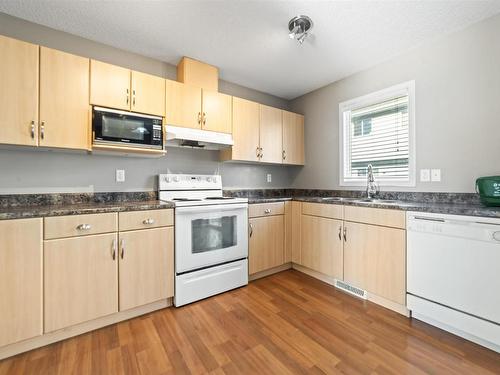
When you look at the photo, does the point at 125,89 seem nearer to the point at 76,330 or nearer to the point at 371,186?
the point at 76,330

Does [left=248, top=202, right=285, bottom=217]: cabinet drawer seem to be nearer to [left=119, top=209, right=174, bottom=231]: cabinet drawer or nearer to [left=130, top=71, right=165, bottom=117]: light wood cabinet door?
[left=119, top=209, right=174, bottom=231]: cabinet drawer

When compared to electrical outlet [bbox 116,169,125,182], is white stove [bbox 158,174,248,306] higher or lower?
lower

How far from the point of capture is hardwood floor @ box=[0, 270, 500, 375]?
1332 millimetres

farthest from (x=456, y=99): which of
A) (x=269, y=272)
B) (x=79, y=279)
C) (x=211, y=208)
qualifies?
(x=79, y=279)

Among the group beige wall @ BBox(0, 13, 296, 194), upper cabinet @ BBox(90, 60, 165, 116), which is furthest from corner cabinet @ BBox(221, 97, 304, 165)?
upper cabinet @ BBox(90, 60, 165, 116)

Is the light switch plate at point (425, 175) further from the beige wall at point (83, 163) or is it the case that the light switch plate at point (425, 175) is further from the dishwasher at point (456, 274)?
the beige wall at point (83, 163)

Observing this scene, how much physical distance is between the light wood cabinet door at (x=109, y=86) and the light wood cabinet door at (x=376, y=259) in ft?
7.73

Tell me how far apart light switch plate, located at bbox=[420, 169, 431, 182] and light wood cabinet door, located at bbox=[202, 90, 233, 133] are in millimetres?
1997

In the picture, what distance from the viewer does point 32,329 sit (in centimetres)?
145

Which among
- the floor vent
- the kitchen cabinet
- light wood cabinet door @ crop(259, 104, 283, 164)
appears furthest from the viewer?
light wood cabinet door @ crop(259, 104, 283, 164)

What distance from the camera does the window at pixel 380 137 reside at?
2309 millimetres

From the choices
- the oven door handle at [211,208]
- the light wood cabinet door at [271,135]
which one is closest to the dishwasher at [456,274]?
the oven door handle at [211,208]

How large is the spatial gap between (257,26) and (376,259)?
2.25 meters

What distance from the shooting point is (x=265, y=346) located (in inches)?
59.5
